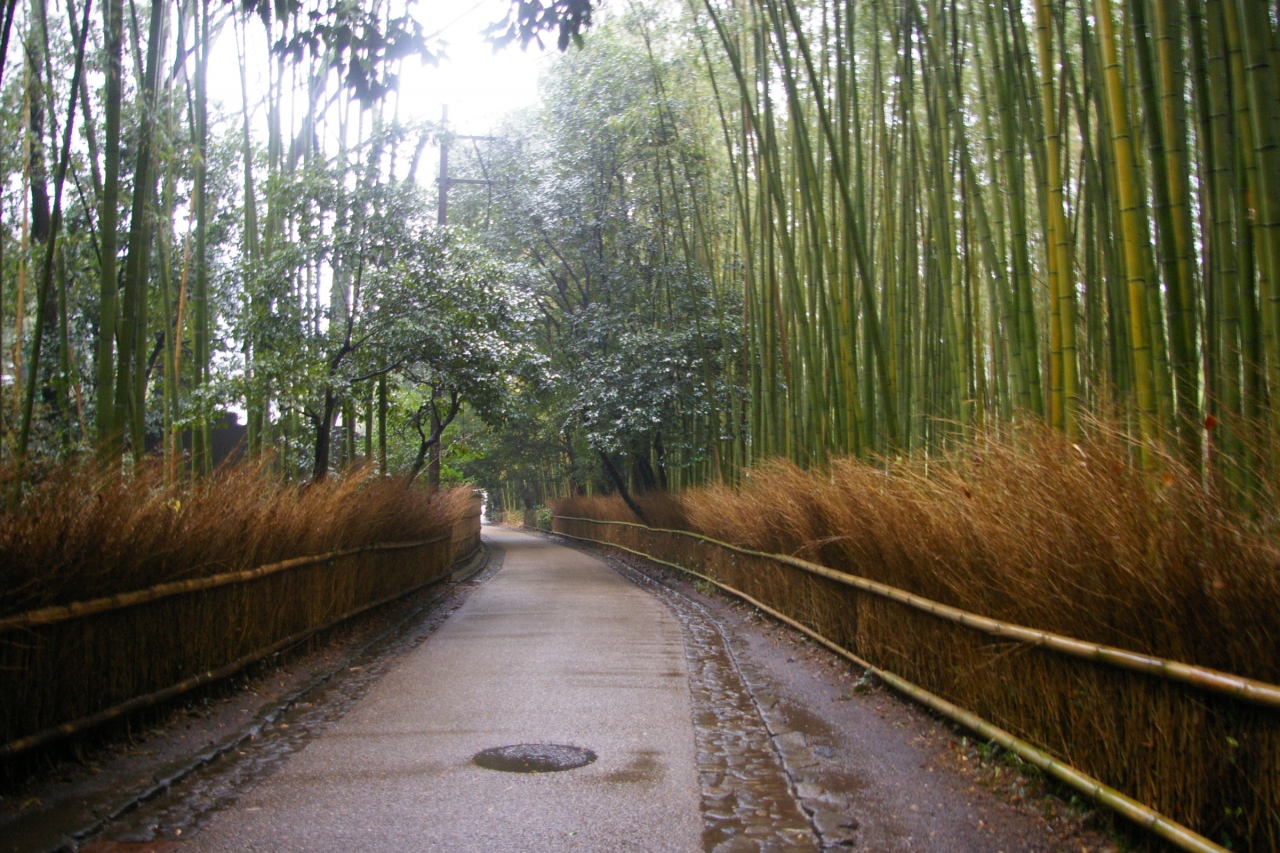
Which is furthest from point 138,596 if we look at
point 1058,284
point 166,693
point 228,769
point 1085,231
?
point 1085,231

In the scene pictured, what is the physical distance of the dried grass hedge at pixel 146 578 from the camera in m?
3.27

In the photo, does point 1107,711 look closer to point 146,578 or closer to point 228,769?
point 228,769

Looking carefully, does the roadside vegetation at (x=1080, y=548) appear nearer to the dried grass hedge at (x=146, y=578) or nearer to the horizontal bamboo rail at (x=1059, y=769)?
the horizontal bamboo rail at (x=1059, y=769)

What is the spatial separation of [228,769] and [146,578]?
0.88m

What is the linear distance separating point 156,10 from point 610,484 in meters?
17.2

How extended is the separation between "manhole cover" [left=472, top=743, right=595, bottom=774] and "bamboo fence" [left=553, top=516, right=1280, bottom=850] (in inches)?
55.6

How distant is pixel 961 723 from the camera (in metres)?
3.89

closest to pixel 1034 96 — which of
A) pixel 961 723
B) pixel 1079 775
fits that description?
pixel 961 723

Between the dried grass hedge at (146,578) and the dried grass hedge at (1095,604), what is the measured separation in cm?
295

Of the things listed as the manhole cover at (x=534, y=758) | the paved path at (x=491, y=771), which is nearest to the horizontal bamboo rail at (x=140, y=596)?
the paved path at (x=491, y=771)

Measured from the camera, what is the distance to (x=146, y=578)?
412cm

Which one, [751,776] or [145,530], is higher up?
[145,530]

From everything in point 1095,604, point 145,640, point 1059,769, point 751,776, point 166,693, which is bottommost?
point 751,776

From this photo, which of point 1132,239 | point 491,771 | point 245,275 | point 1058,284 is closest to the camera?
point 1132,239
